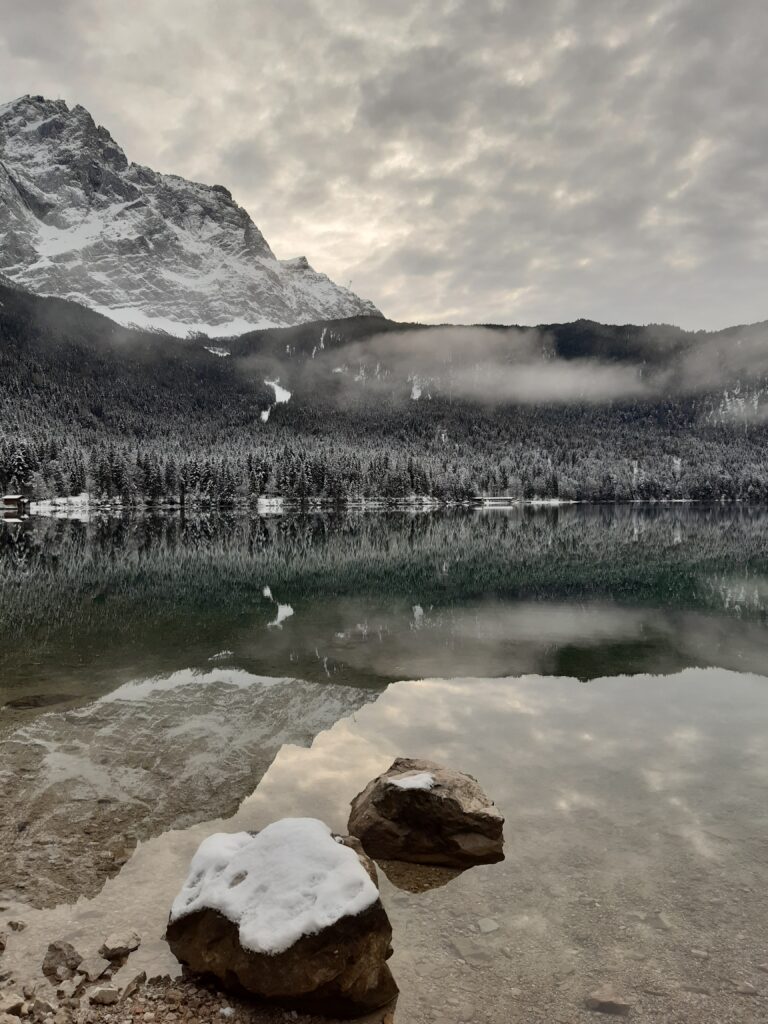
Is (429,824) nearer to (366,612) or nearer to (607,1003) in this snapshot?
(607,1003)

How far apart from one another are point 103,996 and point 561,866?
6.29 meters

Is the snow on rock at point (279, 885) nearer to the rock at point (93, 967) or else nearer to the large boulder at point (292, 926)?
the large boulder at point (292, 926)

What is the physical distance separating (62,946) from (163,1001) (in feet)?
5.29

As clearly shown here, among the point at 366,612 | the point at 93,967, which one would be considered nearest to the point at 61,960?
the point at 93,967

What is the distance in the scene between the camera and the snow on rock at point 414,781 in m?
10.3

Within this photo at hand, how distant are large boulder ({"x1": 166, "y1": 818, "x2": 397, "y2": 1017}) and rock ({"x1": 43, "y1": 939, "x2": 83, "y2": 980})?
3.34 feet

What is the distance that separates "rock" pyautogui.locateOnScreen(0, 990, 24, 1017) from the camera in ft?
20.0

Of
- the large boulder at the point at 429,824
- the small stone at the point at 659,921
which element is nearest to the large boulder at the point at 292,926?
the large boulder at the point at 429,824

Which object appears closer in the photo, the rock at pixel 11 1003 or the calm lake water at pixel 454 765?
the rock at pixel 11 1003

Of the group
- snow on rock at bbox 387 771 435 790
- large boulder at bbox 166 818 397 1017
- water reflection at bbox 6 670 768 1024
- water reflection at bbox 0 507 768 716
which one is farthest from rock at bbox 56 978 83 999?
water reflection at bbox 0 507 768 716

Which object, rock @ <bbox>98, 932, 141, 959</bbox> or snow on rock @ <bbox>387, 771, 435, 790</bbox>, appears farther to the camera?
snow on rock @ <bbox>387, 771, 435, 790</bbox>

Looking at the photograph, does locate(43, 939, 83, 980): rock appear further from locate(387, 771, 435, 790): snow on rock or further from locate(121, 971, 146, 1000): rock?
locate(387, 771, 435, 790): snow on rock

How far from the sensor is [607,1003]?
6.80 m

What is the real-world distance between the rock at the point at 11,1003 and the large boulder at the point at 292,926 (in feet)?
5.09
